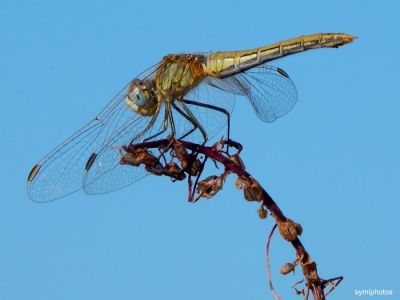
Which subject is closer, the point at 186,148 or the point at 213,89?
the point at 186,148

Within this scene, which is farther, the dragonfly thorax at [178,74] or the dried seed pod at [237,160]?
the dragonfly thorax at [178,74]

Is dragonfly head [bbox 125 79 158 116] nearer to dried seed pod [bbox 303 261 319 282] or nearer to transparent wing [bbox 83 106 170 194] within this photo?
transparent wing [bbox 83 106 170 194]

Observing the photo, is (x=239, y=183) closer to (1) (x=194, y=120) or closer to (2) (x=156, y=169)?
(2) (x=156, y=169)

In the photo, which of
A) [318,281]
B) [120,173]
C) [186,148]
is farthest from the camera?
[120,173]

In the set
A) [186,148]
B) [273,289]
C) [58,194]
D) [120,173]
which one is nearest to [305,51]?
[120,173]

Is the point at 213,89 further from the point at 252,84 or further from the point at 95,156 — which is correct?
the point at 95,156

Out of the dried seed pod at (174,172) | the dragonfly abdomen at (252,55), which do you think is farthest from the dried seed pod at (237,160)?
the dragonfly abdomen at (252,55)

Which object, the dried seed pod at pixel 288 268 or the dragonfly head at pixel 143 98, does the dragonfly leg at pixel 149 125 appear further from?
the dried seed pod at pixel 288 268

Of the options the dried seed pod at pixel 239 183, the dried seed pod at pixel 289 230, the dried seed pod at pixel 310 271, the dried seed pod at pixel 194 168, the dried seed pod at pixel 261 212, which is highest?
the dried seed pod at pixel 194 168
